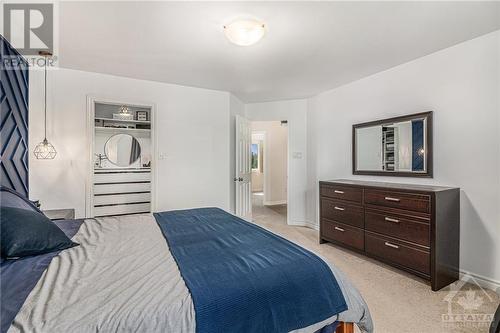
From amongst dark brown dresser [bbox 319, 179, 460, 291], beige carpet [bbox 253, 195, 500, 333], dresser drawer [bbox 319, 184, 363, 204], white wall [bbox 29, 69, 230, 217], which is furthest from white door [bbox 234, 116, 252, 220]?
beige carpet [bbox 253, 195, 500, 333]

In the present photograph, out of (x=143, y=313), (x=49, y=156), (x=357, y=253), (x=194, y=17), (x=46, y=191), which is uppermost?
(x=194, y=17)

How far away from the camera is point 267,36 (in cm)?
233

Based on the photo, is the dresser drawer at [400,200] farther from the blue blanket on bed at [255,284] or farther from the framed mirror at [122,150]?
the framed mirror at [122,150]

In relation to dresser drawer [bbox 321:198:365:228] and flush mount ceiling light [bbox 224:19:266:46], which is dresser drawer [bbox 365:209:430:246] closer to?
dresser drawer [bbox 321:198:365:228]

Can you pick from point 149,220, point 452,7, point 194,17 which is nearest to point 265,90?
point 194,17

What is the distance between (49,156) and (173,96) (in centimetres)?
176

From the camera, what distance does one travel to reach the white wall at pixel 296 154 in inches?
183

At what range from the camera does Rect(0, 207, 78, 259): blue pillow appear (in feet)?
4.09

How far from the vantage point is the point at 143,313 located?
896mm

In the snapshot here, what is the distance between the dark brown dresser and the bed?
4.82 ft

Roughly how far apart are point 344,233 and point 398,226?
75 cm

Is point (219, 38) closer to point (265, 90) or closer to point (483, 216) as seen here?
point (265, 90)

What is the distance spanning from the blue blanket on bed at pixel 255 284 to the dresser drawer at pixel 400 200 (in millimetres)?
1611

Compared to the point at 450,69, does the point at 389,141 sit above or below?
below
